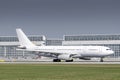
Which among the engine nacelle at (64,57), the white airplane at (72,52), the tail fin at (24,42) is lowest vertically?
the engine nacelle at (64,57)

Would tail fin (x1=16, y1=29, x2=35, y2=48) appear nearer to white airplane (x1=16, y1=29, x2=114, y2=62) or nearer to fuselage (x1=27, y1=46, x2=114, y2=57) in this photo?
white airplane (x1=16, y1=29, x2=114, y2=62)

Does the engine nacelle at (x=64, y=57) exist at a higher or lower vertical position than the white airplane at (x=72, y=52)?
lower

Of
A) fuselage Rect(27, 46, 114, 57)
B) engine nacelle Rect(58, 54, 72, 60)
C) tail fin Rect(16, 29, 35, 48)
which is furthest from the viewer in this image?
tail fin Rect(16, 29, 35, 48)

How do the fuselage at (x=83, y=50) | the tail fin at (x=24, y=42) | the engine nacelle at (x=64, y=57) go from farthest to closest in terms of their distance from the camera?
the tail fin at (x=24, y=42) → the engine nacelle at (x=64, y=57) → the fuselage at (x=83, y=50)

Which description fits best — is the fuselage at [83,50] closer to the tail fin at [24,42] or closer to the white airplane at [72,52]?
the white airplane at [72,52]

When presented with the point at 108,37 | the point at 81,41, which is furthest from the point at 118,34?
the point at 81,41

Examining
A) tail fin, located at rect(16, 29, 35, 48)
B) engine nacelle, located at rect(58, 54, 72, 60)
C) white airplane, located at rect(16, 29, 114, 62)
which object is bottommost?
engine nacelle, located at rect(58, 54, 72, 60)

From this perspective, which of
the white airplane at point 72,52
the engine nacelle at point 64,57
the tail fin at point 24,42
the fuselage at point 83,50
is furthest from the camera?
the tail fin at point 24,42

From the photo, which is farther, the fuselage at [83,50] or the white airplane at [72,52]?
the white airplane at [72,52]

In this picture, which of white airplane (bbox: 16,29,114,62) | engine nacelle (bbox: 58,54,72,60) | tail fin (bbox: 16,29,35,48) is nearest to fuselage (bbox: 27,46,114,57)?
white airplane (bbox: 16,29,114,62)

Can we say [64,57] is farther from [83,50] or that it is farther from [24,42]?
[24,42]

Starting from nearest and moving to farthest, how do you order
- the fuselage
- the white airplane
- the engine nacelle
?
the fuselage → the white airplane → the engine nacelle

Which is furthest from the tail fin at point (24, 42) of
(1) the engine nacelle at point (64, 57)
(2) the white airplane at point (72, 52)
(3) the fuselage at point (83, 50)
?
(1) the engine nacelle at point (64, 57)

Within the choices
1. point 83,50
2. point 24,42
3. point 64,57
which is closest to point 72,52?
point 64,57
